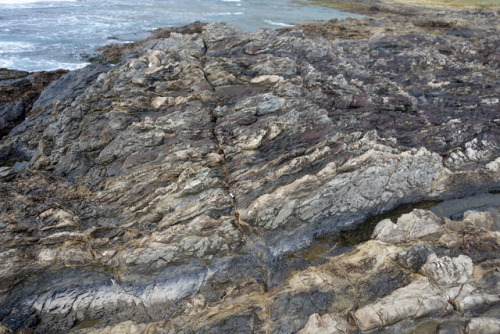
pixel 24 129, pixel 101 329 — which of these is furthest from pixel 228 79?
pixel 24 129

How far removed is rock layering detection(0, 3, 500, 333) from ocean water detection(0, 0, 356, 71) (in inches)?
1021

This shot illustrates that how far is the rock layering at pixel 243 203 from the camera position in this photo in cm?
1112

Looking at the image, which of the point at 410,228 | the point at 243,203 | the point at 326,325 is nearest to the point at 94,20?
the point at 243,203

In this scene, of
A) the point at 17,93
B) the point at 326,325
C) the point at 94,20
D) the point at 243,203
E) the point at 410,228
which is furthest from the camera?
the point at 94,20

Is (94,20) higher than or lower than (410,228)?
higher

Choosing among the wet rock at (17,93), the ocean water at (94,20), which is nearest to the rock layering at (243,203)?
the wet rock at (17,93)

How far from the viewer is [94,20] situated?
5841cm

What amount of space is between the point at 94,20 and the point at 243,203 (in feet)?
199

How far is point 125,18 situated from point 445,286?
68257mm

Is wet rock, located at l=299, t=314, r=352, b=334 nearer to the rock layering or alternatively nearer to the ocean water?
the rock layering

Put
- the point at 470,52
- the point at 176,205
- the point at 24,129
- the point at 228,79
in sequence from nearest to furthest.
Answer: the point at 176,205
the point at 228,79
the point at 24,129
the point at 470,52

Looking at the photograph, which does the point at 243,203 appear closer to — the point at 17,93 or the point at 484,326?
the point at 484,326

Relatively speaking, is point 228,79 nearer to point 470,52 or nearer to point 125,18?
point 470,52

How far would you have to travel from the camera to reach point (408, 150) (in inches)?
617
